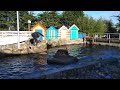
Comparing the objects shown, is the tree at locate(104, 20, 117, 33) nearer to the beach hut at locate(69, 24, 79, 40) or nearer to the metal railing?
the metal railing

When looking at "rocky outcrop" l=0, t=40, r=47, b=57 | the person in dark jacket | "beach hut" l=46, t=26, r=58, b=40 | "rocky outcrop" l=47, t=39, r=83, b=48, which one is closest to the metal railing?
"rocky outcrop" l=47, t=39, r=83, b=48

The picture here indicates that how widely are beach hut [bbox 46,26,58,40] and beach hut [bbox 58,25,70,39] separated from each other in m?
0.39

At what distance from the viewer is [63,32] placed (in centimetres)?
2044

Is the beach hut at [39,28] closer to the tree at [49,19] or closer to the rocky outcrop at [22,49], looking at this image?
the tree at [49,19]

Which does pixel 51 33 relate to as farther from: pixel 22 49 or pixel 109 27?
pixel 109 27

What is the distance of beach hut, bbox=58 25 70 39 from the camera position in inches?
768

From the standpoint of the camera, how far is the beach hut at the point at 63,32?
19.5 metres

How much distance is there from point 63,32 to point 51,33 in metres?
1.09

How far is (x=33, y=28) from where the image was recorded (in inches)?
758

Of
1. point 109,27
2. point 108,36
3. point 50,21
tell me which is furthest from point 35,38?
point 109,27

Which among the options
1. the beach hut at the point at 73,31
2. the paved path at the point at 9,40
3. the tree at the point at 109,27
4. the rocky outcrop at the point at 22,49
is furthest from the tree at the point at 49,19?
the tree at the point at 109,27

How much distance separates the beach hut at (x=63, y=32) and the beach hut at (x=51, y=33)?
39 centimetres
